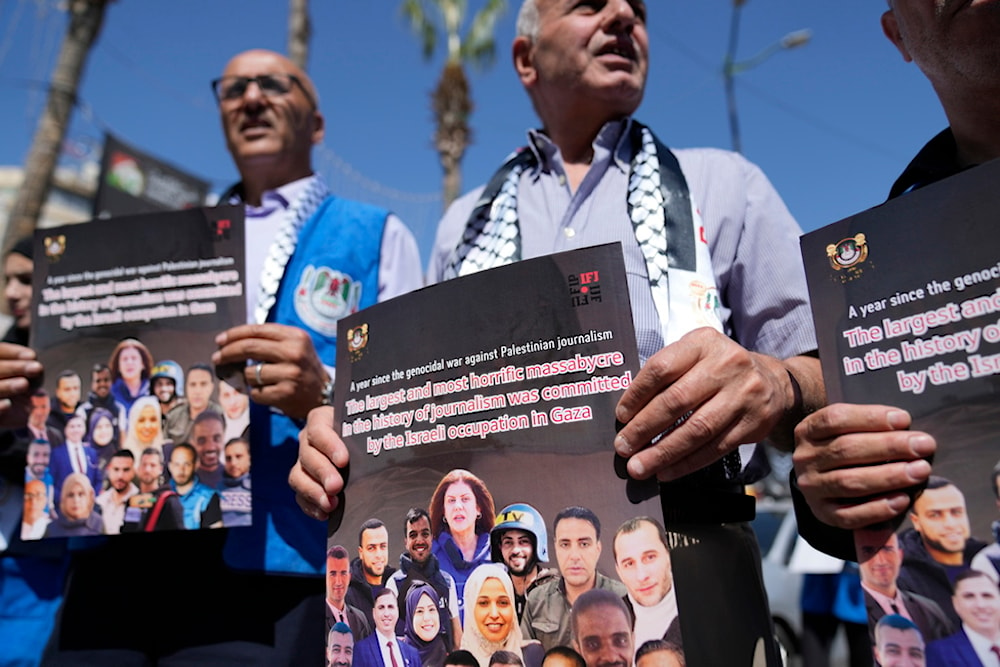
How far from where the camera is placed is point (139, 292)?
202 centimetres

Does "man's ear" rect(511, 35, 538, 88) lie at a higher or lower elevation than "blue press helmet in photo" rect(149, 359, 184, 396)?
higher

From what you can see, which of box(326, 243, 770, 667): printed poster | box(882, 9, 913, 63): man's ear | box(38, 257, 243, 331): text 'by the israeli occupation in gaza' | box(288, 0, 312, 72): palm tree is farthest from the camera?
box(288, 0, 312, 72): palm tree

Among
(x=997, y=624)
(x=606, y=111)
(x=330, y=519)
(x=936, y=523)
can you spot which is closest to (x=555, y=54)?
(x=606, y=111)

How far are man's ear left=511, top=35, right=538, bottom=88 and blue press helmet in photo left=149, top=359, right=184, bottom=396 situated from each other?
130 centimetres

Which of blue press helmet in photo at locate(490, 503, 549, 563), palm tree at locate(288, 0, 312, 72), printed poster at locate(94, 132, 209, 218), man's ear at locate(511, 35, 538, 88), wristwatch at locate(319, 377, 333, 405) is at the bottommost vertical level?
blue press helmet in photo at locate(490, 503, 549, 563)

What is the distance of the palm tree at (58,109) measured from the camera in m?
8.55

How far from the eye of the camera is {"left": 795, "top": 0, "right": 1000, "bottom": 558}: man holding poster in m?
1.04

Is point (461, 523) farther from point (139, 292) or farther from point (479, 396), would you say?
point (139, 292)

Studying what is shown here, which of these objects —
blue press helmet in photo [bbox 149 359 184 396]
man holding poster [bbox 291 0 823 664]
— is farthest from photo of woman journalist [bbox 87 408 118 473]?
man holding poster [bbox 291 0 823 664]

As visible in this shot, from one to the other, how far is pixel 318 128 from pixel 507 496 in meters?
2.19

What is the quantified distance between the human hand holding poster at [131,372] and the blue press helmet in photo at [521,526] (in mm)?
893

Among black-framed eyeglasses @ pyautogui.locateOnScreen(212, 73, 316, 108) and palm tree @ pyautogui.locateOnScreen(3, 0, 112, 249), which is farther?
palm tree @ pyautogui.locateOnScreen(3, 0, 112, 249)

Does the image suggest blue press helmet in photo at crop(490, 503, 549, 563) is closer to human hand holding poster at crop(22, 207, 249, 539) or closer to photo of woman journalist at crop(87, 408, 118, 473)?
human hand holding poster at crop(22, 207, 249, 539)

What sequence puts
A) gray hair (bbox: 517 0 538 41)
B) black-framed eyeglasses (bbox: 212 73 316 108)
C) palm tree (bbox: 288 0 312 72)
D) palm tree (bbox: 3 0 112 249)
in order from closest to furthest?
gray hair (bbox: 517 0 538 41) < black-framed eyeglasses (bbox: 212 73 316 108) < palm tree (bbox: 3 0 112 249) < palm tree (bbox: 288 0 312 72)
